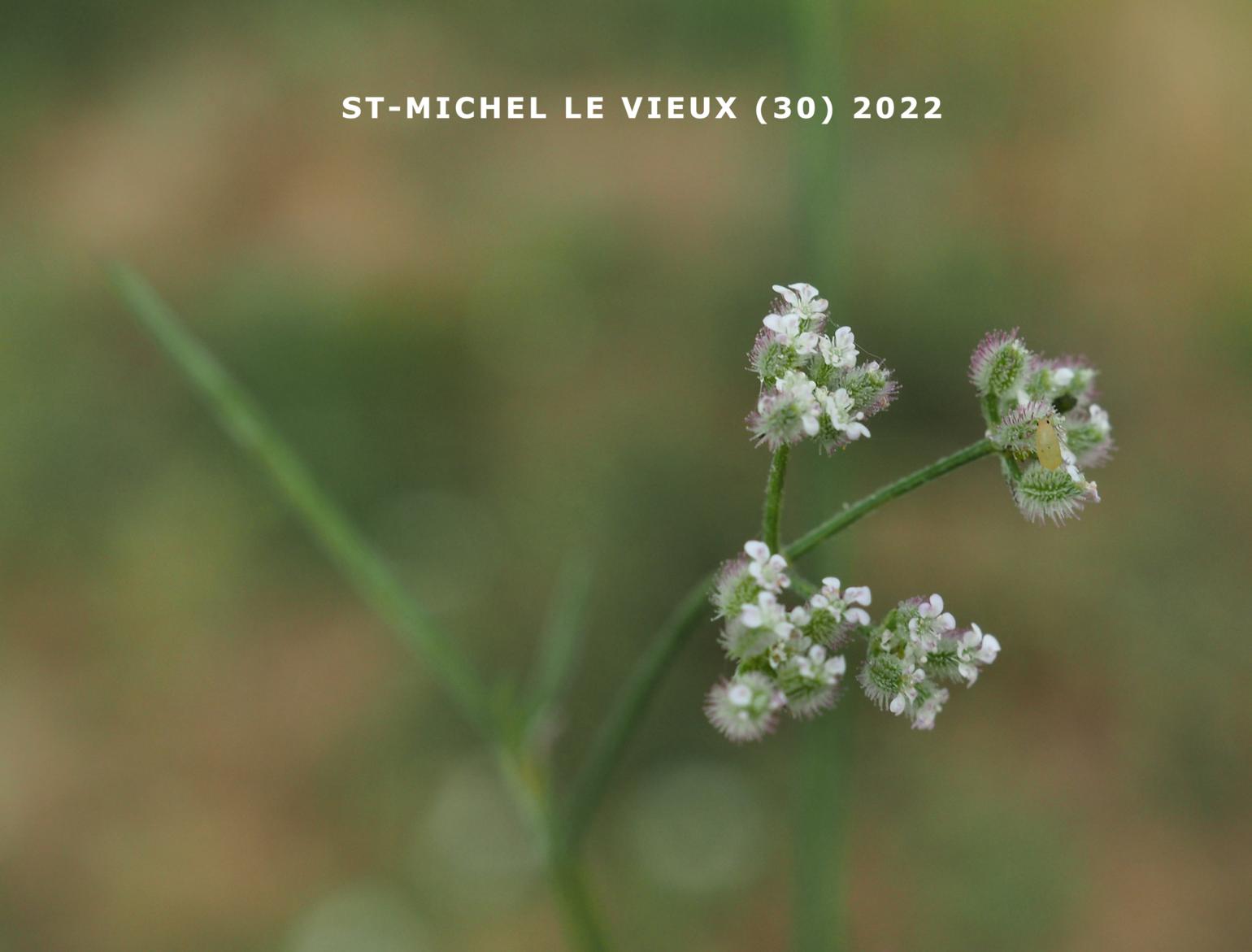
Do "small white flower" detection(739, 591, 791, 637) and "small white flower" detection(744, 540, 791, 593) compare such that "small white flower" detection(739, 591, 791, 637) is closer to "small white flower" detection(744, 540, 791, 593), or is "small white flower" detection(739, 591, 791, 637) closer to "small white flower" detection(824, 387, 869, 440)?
"small white flower" detection(744, 540, 791, 593)

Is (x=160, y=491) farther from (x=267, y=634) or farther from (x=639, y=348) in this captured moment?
(x=639, y=348)

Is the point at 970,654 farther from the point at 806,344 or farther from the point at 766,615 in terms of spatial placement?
the point at 806,344

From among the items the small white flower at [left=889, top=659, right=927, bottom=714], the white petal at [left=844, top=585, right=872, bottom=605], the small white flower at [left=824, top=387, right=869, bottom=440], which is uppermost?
the small white flower at [left=824, top=387, right=869, bottom=440]

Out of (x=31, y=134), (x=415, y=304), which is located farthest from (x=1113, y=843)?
(x=31, y=134)

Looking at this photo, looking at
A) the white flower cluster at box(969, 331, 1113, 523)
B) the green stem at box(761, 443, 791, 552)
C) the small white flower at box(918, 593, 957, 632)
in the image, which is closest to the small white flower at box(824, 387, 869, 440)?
the green stem at box(761, 443, 791, 552)

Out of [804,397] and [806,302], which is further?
[806,302]

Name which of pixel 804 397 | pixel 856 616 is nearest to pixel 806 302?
pixel 804 397

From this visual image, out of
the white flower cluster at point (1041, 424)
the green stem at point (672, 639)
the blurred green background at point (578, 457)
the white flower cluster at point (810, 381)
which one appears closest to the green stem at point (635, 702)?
the green stem at point (672, 639)
